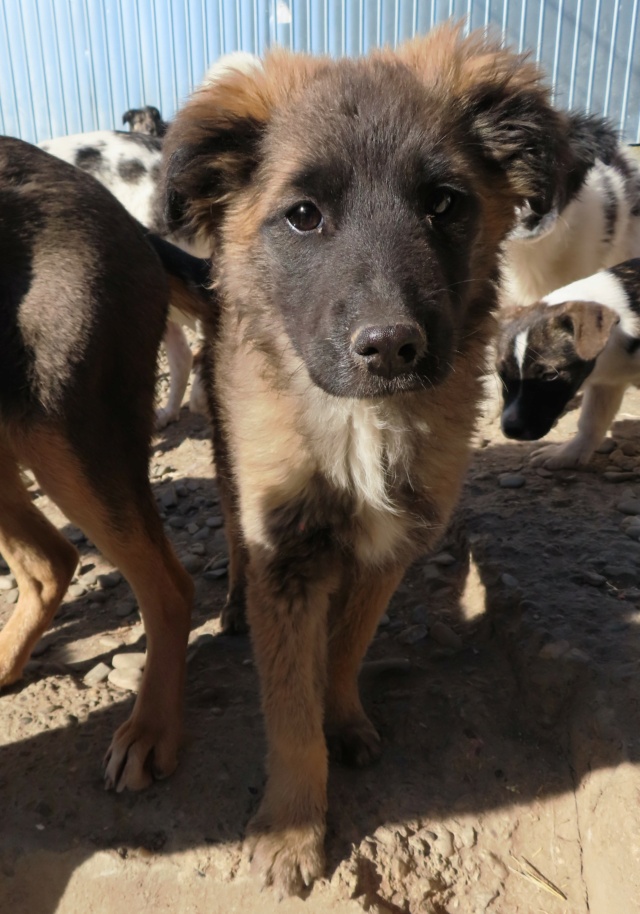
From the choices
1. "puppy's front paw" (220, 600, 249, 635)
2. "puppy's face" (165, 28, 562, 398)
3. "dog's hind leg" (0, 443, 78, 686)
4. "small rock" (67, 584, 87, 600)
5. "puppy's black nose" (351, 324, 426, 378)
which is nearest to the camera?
"puppy's black nose" (351, 324, 426, 378)

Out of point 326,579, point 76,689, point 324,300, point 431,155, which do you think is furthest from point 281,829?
point 431,155

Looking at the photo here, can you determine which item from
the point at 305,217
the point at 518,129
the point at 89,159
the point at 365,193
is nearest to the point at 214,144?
the point at 305,217

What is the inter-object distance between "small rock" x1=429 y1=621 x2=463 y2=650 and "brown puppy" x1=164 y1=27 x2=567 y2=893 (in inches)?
30.3

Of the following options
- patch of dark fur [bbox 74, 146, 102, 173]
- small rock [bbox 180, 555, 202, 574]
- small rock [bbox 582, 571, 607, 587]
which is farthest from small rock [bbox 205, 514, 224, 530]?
patch of dark fur [bbox 74, 146, 102, 173]

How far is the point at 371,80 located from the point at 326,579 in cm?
143

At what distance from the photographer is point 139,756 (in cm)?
260

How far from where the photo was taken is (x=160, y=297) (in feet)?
8.84

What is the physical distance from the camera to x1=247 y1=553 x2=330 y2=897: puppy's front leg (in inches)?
92.7

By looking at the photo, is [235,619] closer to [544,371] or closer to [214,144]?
[214,144]

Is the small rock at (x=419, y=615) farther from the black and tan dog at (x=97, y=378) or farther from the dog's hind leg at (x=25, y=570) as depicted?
the dog's hind leg at (x=25, y=570)

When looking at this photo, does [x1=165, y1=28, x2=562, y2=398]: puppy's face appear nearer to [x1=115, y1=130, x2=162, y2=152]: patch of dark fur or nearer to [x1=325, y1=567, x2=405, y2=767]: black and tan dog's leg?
[x1=325, y1=567, x2=405, y2=767]: black and tan dog's leg

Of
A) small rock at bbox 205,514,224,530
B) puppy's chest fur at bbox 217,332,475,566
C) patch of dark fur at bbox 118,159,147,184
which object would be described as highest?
patch of dark fur at bbox 118,159,147,184

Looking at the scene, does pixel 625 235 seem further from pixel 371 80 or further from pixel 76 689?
pixel 76 689

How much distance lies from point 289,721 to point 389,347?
3.96ft
